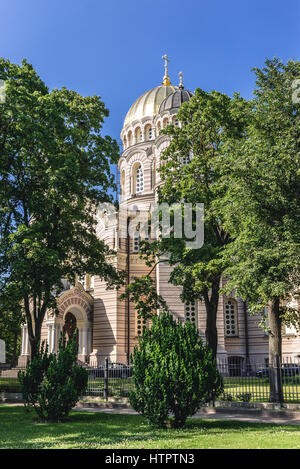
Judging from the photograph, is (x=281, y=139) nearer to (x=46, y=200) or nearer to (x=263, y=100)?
(x=263, y=100)

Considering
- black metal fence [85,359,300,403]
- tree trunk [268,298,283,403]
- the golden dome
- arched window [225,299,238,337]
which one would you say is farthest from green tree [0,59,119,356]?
the golden dome

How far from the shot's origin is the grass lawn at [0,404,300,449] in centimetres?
922

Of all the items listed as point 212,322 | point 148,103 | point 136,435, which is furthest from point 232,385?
point 148,103

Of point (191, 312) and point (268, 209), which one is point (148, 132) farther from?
point (268, 209)

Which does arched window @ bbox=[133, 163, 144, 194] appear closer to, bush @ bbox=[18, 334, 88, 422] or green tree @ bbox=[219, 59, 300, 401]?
green tree @ bbox=[219, 59, 300, 401]

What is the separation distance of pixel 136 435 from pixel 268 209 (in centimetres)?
879

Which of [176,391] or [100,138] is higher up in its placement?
[100,138]

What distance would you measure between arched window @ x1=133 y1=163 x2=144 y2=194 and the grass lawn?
26867 mm

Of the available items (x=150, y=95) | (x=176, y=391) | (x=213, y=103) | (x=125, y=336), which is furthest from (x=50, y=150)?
(x=150, y=95)

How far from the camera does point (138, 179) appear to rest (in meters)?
39.8

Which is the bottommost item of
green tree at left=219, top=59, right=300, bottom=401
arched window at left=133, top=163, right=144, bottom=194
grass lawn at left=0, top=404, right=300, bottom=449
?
grass lawn at left=0, top=404, right=300, bottom=449

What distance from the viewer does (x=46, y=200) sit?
60.0 feet

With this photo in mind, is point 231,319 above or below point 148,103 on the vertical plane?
below

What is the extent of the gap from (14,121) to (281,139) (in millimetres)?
9794
